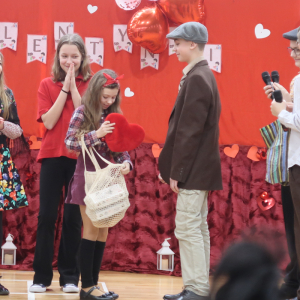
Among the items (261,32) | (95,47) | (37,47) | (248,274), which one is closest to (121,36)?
(95,47)

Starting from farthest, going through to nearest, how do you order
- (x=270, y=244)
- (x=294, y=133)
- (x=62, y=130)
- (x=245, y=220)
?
(x=245, y=220) → (x=62, y=130) → (x=294, y=133) → (x=270, y=244)

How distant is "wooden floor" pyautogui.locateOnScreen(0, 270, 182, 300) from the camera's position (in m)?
2.44

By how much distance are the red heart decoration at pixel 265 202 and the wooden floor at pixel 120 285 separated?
0.78 metres

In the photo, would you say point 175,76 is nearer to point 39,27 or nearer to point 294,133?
point 39,27

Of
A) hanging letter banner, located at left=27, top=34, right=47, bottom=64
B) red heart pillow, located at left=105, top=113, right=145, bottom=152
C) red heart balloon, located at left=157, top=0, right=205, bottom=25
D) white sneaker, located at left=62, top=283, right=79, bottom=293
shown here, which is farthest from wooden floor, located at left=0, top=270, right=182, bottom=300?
red heart balloon, located at left=157, top=0, right=205, bottom=25

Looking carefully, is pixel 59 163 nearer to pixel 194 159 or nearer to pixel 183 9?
pixel 194 159

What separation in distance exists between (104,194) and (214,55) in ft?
5.18

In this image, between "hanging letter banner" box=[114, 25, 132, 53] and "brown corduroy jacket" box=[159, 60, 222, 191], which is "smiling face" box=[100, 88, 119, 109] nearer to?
"brown corduroy jacket" box=[159, 60, 222, 191]

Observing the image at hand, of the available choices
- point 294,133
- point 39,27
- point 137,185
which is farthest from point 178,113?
point 39,27

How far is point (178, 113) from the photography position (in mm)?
2211

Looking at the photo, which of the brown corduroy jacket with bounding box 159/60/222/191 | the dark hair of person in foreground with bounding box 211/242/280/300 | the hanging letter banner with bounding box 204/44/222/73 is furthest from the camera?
the hanging letter banner with bounding box 204/44/222/73

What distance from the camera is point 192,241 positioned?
7.05 feet

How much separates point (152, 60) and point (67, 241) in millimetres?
1475

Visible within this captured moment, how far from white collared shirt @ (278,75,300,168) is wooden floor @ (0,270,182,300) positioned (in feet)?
3.73
